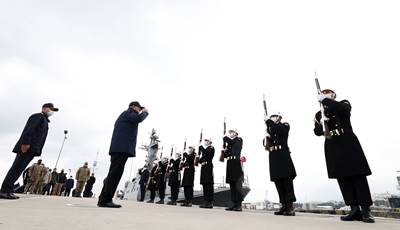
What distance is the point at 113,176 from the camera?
4.70 metres

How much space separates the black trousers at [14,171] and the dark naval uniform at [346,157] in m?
5.90

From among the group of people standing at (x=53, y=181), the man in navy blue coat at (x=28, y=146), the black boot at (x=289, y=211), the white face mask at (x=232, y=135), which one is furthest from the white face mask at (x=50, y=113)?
the group of people standing at (x=53, y=181)

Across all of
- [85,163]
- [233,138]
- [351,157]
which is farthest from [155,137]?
[351,157]

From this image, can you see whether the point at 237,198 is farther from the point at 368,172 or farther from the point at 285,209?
the point at 368,172

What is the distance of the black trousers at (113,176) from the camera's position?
4.68 m

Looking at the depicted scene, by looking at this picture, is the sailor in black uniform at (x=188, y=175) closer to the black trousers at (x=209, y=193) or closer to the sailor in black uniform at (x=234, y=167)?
the black trousers at (x=209, y=193)

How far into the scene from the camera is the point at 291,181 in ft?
17.6

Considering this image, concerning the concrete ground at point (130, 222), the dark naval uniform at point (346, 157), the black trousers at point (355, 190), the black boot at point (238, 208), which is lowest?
the concrete ground at point (130, 222)

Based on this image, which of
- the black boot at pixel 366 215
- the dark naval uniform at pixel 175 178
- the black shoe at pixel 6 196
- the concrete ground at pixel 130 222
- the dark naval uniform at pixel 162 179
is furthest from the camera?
the dark naval uniform at pixel 162 179

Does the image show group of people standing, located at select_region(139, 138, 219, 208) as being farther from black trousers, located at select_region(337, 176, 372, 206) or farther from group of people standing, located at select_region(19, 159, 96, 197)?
group of people standing, located at select_region(19, 159, 96, 197)

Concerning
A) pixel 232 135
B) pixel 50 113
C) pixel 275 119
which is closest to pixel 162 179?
pixel 232 135

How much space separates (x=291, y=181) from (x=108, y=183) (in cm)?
349

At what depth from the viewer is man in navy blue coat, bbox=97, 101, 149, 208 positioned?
4.69 meters

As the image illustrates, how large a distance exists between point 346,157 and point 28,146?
6041 mm
